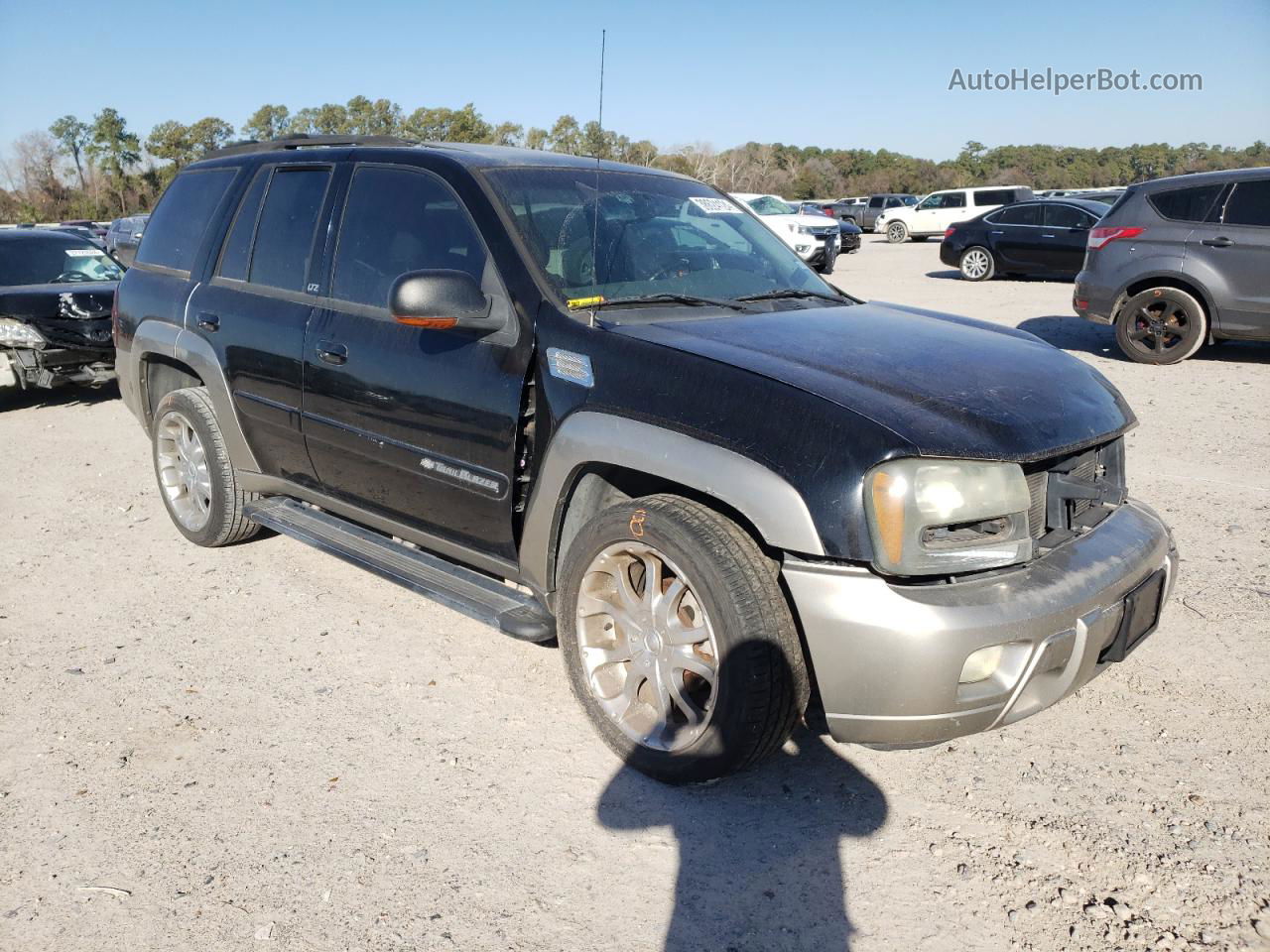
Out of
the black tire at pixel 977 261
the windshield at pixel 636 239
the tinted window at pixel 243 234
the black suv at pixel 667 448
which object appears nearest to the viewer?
the black suv at pixel 667 448

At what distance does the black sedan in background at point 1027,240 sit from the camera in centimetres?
1670

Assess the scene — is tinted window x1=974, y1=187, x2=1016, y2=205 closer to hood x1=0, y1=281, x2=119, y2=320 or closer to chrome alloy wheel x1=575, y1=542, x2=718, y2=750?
hood x1=0, y1=281, x2=119, y2=320

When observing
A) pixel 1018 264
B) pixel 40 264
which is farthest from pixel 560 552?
pixel 1018 264

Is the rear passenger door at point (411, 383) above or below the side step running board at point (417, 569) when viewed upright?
above

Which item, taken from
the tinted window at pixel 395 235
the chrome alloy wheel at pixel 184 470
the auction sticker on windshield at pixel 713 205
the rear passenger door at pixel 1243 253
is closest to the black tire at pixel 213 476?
the chrome alloy wheel at pixel 184 470

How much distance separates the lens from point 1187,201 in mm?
9289

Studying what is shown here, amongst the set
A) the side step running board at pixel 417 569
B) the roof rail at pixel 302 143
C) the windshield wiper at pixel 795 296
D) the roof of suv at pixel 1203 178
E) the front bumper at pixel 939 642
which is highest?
the roof of suv at pixel 1203 178

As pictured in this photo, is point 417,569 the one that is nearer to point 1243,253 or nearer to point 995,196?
point 1243,253

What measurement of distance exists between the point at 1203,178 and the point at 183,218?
347 inches

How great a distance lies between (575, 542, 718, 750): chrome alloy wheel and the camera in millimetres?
2900

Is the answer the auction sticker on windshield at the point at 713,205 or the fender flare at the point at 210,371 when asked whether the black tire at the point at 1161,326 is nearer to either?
the auction sticker on windshield at the point at 713,205

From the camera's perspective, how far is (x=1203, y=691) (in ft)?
11.6

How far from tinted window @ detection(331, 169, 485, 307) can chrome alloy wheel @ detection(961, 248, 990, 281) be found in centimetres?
1621

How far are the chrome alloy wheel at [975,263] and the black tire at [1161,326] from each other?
8.76 metres
